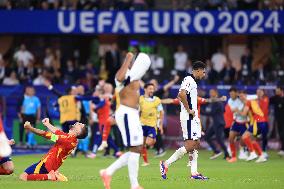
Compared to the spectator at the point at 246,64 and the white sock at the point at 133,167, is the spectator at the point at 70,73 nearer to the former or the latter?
the spectator at the point at 246,64

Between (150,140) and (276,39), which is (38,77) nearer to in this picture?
(276,39)

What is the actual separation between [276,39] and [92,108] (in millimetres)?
12412

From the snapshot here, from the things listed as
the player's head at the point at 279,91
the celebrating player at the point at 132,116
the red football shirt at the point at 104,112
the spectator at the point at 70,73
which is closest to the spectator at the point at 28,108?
the spectator at the point at 70,73

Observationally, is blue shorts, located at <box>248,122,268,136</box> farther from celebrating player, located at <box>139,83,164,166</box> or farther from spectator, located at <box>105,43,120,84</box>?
spectator, located at <box>105,43,120,84</box>

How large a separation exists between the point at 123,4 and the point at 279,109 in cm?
966

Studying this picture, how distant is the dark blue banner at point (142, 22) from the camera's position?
115ft

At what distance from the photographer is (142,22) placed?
3544cm

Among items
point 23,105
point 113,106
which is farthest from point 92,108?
point 23,105

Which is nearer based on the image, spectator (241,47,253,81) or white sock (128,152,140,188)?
white sock (128,152,140,188)

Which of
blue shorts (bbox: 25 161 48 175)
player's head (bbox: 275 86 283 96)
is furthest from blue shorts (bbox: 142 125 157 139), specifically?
player's head (bbox: 275 86 283 96)

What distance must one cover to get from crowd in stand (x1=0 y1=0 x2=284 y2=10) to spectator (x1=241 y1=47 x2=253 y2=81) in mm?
1834

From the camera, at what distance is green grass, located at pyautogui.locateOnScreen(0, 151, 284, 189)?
16.0 metres

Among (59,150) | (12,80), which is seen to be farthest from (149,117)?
(12,80)

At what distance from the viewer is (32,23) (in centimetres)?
3600
